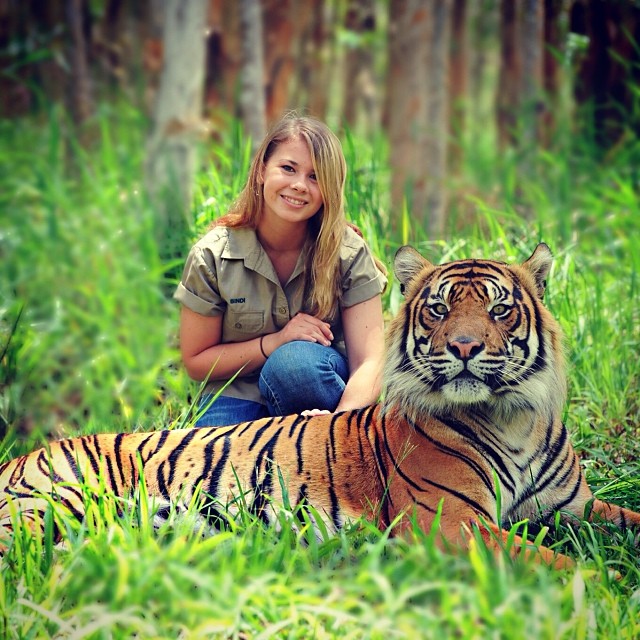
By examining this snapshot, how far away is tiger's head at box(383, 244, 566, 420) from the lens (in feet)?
9.84

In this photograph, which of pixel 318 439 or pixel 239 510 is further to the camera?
pixel 318 439

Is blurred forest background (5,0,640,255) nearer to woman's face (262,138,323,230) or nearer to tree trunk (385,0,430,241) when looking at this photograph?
tree trunk (385,0,430,241)

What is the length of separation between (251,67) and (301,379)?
180 inches

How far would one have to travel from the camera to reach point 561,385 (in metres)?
3.18

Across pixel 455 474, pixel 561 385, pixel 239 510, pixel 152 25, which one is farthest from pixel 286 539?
pixel 152 25

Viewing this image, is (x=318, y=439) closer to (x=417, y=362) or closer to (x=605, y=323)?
(x=417, y=362)

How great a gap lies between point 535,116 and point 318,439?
21.3 feet

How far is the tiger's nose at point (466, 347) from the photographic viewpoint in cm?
296

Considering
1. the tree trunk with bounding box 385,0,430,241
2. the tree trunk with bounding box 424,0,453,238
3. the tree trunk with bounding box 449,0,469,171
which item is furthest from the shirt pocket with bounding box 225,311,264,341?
the tree trunk with bounding box 449,0,469,171

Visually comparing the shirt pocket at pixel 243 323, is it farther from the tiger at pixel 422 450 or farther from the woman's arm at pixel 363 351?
the tiger at pixel 422 450

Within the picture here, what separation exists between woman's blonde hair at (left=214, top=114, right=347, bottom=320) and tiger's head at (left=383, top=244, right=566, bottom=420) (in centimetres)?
51

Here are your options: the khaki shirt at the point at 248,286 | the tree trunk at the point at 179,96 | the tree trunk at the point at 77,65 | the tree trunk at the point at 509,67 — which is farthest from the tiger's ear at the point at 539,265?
the tree trunk at the point at 509,67

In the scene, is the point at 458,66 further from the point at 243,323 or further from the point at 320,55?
the point at 243,323

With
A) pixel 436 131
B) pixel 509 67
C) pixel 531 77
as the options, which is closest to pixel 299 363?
pixel 436 131
